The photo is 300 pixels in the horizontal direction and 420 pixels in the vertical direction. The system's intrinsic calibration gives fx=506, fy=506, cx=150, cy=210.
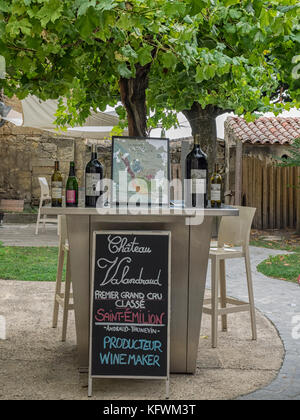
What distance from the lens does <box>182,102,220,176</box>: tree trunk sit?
10.2 m

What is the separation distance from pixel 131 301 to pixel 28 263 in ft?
16.1

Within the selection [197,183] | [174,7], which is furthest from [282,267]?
[174,7]

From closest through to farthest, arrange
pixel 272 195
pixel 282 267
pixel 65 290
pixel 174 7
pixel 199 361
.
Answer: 1. pixel 174 7
2. pixel 199 361
3. pixel 65 290
4. pixel 282 267
5. pixel 272 195

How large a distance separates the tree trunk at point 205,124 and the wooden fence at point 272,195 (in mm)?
2996

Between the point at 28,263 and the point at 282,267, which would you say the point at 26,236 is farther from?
the point at 282,267

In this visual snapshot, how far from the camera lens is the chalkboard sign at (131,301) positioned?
3.16 metres

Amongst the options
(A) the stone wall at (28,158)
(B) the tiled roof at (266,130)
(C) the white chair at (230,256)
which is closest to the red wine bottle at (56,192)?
(C) the white chair at (230,256)

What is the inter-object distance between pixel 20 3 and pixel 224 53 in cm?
172

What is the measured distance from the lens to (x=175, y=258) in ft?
11.1

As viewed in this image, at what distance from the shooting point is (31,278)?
670cm

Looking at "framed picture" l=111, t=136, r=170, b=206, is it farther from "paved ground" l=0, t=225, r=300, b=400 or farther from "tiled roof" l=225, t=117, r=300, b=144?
"tiled roof" l=225, t=117, r=300, b=144

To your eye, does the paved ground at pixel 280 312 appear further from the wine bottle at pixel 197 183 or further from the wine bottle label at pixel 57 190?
the wine bottle label at pixel 57 190

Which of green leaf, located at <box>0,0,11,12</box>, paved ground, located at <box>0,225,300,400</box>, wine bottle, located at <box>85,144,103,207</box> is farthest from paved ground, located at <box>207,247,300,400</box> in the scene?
green leaf, located at <box>0,0,11,12</box>

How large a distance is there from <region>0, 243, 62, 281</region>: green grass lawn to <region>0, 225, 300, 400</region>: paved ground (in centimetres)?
100
